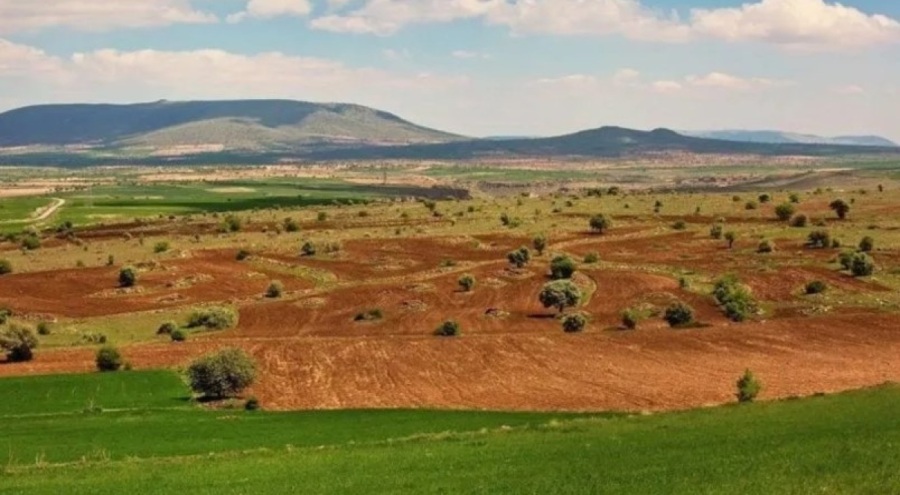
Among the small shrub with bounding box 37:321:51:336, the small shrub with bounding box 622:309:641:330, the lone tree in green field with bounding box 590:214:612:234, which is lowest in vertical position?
the small shrub with bounding box 37:321:51:336

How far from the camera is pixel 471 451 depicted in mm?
32938

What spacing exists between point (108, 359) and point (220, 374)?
11.4 meters

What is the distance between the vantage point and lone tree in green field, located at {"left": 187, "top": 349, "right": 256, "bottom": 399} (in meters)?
48.2

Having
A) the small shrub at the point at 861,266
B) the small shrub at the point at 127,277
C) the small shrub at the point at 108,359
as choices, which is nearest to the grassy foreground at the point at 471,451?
the small shrub at the point at 108,359

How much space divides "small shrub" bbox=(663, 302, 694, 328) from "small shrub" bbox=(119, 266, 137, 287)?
5381cm

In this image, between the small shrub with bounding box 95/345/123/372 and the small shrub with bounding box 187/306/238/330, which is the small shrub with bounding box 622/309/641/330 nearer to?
the small shrub with bounding box 187/306/238/330

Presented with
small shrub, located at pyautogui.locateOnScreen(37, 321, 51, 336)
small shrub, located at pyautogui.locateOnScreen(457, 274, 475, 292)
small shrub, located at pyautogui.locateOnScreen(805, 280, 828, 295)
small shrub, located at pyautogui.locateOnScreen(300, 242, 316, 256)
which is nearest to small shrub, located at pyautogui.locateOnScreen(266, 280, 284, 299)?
small shrub, located at pyautogui.locateOnScreen(457, 274, 475, 292)

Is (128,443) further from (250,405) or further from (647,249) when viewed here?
(647,249)

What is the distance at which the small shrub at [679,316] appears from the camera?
70.6 metres

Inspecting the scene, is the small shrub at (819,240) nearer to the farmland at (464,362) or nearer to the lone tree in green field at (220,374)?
the farmland at (464,362)

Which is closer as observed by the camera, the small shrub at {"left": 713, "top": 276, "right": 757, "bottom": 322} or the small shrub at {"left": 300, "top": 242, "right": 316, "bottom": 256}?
the small shrub at {"left": 713, "top": 276, "right": 757, "bottom": 322}

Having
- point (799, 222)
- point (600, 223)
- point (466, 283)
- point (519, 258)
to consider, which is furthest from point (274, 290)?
point (799, 222)

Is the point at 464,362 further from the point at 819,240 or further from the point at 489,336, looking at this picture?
the point at 819,240

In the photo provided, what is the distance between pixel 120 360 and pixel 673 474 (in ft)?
130
